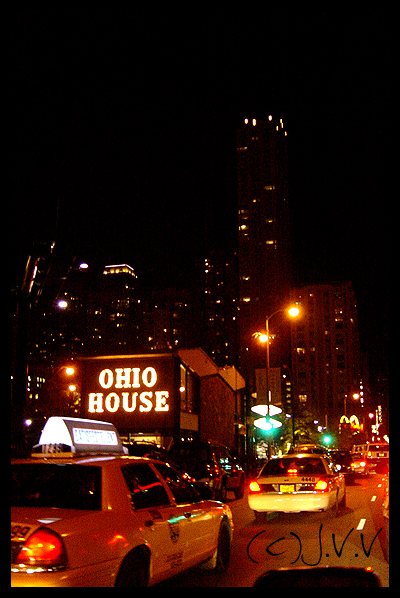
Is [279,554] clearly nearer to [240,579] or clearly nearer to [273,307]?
[240,579]

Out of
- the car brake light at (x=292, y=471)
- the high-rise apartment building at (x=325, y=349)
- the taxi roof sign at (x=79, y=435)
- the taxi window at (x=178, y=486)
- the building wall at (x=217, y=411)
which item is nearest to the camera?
the taxi window at (x=178, y=486)

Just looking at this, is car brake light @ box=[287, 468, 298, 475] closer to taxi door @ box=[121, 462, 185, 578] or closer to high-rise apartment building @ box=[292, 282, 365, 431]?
taxi door @ box=[121, 462, 185, 578]

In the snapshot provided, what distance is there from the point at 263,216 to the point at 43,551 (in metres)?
148

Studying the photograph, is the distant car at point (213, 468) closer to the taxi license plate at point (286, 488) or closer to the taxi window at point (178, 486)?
the taxi license plate at point (286, 488)

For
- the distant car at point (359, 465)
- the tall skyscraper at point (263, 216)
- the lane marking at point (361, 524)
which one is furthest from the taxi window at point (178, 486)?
the tall skyscraper at point (263, 216)

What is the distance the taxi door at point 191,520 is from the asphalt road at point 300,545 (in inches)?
19.2

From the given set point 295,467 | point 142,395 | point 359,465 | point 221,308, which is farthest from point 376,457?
point 221,308

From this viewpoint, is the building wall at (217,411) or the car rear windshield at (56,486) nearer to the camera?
the car rear windshield at (56,486)

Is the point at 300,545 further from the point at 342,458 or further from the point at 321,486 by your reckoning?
the point at 342,458

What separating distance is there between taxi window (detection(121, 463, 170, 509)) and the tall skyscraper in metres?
141

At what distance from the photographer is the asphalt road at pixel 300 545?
27.9ft

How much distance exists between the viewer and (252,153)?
151 meters

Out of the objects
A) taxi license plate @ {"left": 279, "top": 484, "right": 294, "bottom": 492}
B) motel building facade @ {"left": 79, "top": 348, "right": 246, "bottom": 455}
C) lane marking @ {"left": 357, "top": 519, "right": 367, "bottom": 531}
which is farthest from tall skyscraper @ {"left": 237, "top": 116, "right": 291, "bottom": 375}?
taxi license plate @ {"left": 279, "top": 484, "right": 294, "bottom": 492}

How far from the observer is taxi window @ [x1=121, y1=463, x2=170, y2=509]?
22.3 ft
